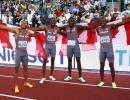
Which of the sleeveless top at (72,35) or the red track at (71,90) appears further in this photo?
the sleeveless top at (72,35)

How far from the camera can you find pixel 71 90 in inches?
427

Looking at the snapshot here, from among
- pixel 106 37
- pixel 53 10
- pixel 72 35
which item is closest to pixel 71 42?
pixel 72 35

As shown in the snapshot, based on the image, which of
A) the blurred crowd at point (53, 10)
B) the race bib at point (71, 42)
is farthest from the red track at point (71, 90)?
the blurred crowd at point (53, 10)

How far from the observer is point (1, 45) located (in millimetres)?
15711

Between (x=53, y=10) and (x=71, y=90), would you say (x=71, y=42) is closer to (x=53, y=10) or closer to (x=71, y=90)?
(x=71, y=90)

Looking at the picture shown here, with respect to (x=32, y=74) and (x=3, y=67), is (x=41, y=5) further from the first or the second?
(x=32, y=74)

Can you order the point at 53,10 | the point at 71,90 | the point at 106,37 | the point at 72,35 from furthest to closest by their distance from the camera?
the point at 53,10
the point at 72,35
the point at 106,37
the point at 71,90

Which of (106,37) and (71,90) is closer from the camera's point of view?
(71,90)

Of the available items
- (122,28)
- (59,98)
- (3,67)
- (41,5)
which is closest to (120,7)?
(41,5)

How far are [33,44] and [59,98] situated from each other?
211 inches

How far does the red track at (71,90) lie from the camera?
394 inches

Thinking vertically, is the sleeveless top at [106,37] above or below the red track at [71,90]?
above

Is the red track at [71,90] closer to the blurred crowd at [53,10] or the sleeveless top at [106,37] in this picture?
the sleeveless top at [106,37]

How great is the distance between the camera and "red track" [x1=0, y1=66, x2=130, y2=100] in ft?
32.8
